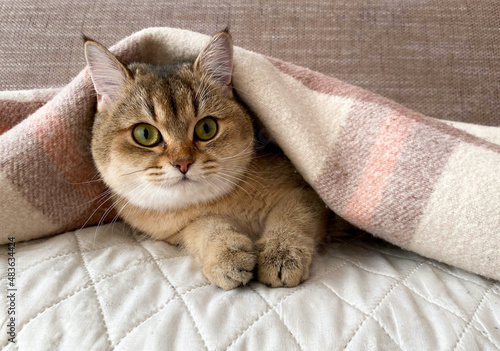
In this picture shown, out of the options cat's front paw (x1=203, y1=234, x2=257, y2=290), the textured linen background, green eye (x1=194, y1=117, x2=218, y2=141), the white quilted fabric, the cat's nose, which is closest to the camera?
the white quilted fabric

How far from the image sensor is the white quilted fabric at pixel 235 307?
0.58 meters

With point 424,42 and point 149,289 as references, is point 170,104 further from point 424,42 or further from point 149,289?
point 424,42

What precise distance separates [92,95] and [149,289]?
24.7 inches

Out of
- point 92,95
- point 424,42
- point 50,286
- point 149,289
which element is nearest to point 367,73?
point 424,42

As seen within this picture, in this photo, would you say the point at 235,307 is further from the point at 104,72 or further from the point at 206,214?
the point at 104,72

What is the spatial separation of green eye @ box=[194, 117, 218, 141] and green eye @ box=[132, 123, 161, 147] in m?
0.11

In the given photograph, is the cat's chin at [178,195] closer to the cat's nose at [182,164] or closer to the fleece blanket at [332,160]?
the cat's nose at [182,164]

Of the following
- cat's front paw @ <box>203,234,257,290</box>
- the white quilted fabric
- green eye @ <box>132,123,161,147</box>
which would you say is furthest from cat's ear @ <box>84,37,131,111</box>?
cat's front paw @ <box>203,234,257,290</box>

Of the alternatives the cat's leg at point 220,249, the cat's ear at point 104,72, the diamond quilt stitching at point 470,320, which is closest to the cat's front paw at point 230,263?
the cat's leg at point 220,249

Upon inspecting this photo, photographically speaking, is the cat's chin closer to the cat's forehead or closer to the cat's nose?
the cat's nose

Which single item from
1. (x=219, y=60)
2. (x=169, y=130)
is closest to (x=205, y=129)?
(x=169, y=130)

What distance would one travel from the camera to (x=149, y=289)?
2.29ft

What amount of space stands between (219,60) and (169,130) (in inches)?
10.8

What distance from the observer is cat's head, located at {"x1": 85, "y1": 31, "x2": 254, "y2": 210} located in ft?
2.91
